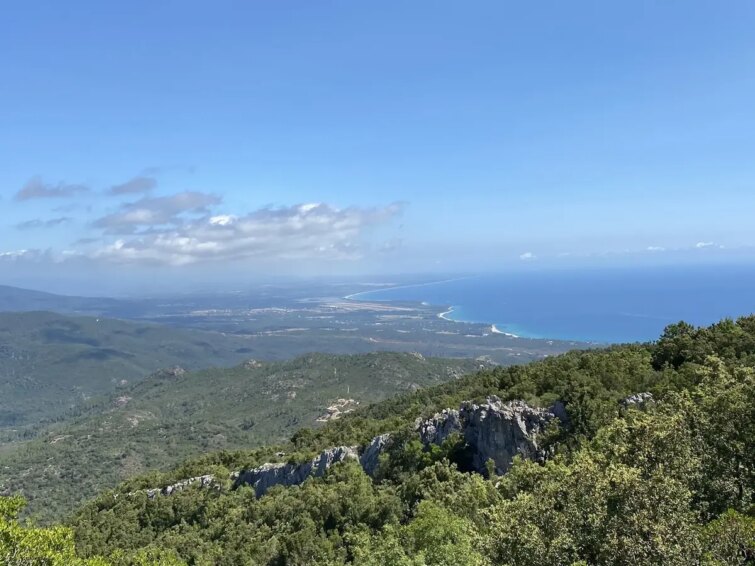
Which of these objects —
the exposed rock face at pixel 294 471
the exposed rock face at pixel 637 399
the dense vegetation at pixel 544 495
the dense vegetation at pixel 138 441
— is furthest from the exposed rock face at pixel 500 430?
the dense vegetation at pixel 138 441

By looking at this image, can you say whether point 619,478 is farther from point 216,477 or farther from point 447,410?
point 216,477

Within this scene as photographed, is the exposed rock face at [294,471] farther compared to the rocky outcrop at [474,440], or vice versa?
the exposed rock face at [294,471]

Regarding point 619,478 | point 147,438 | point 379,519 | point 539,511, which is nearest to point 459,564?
point 539,511

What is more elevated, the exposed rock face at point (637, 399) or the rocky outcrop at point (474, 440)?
the exposed rock face at point (637, 399)

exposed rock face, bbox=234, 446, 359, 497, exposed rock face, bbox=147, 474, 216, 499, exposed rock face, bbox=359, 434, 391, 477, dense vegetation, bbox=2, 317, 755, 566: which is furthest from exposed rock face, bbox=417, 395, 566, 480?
exposed rock face, bbox=147, 474, 216, 499

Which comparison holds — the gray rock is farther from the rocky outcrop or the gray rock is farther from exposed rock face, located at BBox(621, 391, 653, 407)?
exposed rock face, located at BBox(621, 391, 653, 407)

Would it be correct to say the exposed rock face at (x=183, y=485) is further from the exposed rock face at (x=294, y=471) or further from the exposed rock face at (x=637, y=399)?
the exposed rock face at (x=637, y=399)
